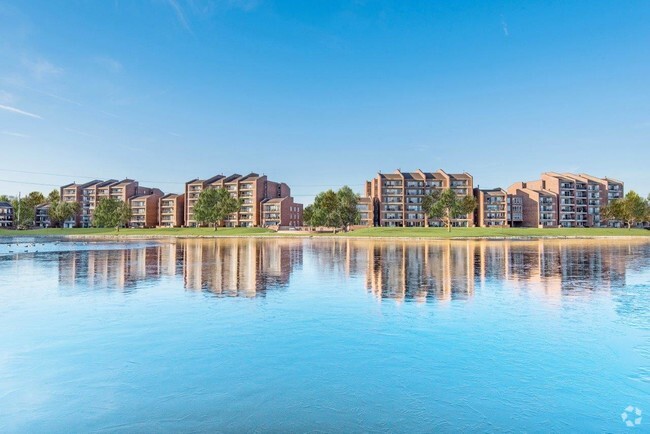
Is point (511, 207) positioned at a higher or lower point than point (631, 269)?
higher

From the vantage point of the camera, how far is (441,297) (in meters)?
16.9

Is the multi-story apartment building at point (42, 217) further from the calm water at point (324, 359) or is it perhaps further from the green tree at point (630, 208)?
the green tree at point (630, 208)

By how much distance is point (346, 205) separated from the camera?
10606 centimetres

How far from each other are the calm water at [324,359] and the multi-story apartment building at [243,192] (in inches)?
5453

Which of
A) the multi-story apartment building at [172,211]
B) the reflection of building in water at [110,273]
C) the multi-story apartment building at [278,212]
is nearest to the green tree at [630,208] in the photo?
the multi-story apartment building at [278,212]

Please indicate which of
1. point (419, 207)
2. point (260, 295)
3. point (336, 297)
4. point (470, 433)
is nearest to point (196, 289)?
point (260, 295)

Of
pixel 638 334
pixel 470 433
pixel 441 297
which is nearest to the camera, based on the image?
pixel 470 433

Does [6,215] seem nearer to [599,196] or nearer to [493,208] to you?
[493,208]

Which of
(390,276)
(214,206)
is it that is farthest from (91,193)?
(390,276)

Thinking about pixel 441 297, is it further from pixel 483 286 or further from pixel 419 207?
pixel 419 207

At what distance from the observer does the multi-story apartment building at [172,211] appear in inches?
6629

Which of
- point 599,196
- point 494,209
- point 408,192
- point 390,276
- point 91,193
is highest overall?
point 91,193

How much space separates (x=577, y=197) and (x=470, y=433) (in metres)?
177

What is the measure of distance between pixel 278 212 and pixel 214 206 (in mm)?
31390
